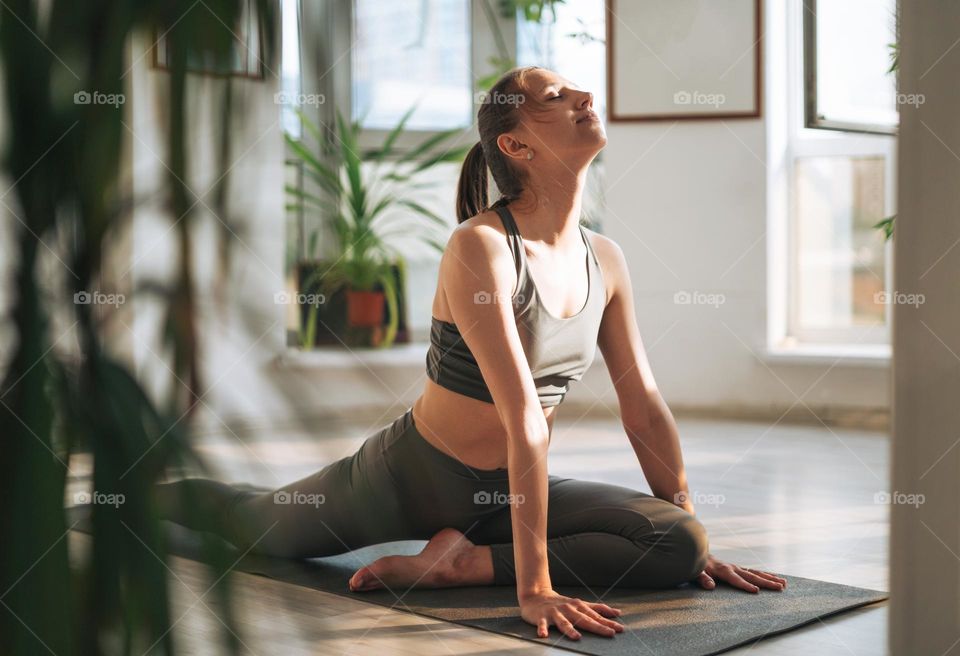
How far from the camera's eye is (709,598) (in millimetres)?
1848

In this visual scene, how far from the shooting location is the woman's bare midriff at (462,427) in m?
1.92

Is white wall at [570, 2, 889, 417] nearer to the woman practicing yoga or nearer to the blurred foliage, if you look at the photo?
the woman practicing yoga

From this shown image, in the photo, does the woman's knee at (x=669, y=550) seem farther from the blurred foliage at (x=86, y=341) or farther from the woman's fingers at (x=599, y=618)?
the blurred foliage at (x=86, y=341)

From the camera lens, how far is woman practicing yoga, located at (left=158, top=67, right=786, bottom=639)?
1.88 m

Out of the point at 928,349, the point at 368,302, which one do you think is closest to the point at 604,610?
the point at 928,349

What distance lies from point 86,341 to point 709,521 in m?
2.36

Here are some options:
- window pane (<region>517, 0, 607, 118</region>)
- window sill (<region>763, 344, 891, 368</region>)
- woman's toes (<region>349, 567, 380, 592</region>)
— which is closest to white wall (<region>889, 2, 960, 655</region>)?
woman's toes (<region>349, 567, 380, 592</region>)

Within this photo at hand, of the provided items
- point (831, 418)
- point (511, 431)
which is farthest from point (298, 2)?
point (831, 418)

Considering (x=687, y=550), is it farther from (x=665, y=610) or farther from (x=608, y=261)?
(x=608, y=261)

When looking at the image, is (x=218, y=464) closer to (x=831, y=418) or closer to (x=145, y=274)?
(x=145, y=274)

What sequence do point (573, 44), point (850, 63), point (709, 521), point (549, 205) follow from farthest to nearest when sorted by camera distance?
point (573, 44) < point (850, 63) < point (709, 521) < point (549, 205)

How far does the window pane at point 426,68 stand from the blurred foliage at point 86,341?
4.63 metres

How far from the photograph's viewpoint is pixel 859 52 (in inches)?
161

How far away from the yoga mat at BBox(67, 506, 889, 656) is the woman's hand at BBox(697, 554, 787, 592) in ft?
0.04
